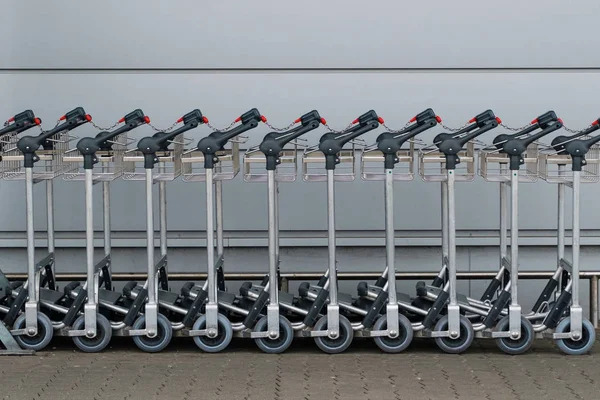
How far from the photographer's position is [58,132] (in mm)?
7840

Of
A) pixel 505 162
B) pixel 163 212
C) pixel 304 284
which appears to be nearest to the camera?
pixel 505 162

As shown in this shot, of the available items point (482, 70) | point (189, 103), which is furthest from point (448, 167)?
point (189, 103)

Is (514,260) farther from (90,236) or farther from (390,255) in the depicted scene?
(90,236)

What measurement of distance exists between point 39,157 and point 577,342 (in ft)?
13.0

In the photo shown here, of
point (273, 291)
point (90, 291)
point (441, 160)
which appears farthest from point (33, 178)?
point (441, 160)

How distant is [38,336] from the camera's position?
7832 millimetres

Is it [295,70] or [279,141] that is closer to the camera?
[279,141]

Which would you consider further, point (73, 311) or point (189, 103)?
point (189, 103)

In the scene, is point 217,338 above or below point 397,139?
below

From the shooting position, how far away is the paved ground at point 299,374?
6859 mm

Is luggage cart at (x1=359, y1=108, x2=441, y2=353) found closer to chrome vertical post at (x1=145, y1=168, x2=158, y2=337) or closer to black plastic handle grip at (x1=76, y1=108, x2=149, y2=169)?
chrome vertical post at (x1=145, y1=168, x2=158, y2=337)

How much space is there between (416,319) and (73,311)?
2.43m

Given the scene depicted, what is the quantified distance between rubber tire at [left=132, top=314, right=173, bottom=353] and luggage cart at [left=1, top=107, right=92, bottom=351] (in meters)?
0.53

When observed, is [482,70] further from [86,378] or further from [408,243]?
[86,378]
